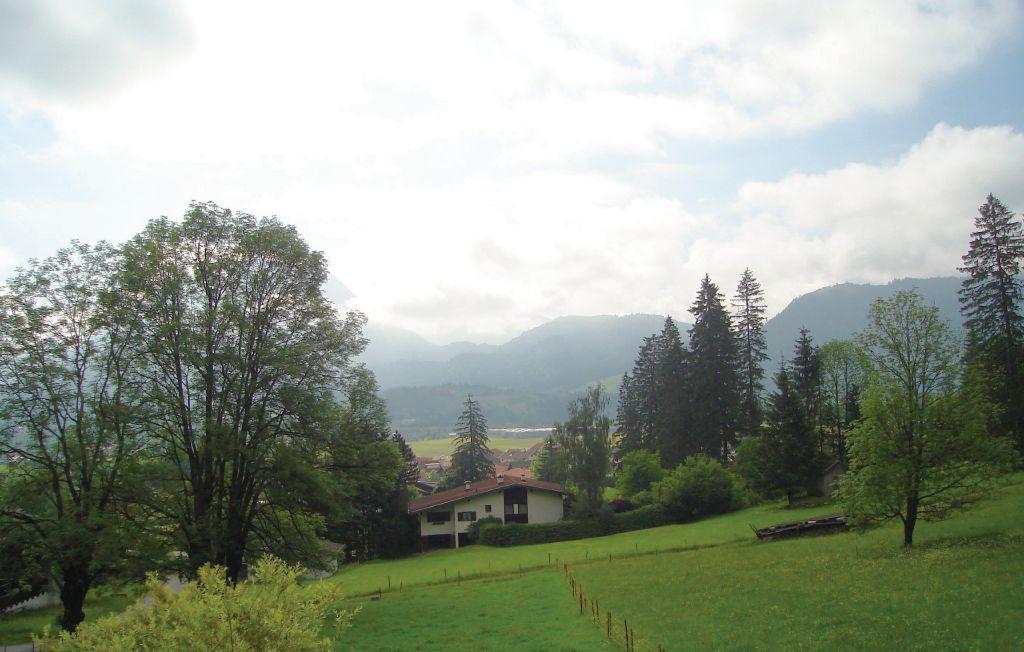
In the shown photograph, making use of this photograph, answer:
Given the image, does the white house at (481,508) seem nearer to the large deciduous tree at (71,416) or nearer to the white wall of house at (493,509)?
the white wall of house at (493,509)

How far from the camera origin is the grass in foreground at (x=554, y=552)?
38.0 meters

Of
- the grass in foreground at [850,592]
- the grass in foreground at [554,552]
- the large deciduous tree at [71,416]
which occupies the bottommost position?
the grass in foreground at [554,552]

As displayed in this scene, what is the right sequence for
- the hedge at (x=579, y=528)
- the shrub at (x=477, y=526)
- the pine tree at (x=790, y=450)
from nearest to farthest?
the pine tree at (x=790, y=450) → the hedge at (x=579, y=528) → the shrub at (x=477, y=526)

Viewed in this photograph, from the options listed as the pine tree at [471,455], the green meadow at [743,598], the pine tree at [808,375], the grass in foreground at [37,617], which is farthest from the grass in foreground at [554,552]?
the pine tree at [471,455]

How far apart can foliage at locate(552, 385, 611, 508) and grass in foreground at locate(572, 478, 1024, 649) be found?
998 inches

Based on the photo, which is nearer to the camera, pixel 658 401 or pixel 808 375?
pixel 808 375

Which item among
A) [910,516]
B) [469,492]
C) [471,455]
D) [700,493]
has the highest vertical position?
[471,455]

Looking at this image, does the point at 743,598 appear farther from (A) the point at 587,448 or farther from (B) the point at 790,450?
(A) the point at 587,448

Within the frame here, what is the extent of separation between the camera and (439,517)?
2366 inches

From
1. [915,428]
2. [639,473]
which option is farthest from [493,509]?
[915,428]

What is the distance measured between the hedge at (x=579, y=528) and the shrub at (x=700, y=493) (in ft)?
5.11

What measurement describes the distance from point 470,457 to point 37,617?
201 feet

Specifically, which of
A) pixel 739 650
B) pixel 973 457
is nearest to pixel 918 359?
pixel 973 457

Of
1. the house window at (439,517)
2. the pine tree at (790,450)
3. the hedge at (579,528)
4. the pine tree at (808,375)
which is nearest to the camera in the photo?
the pine tree at (790,450)
